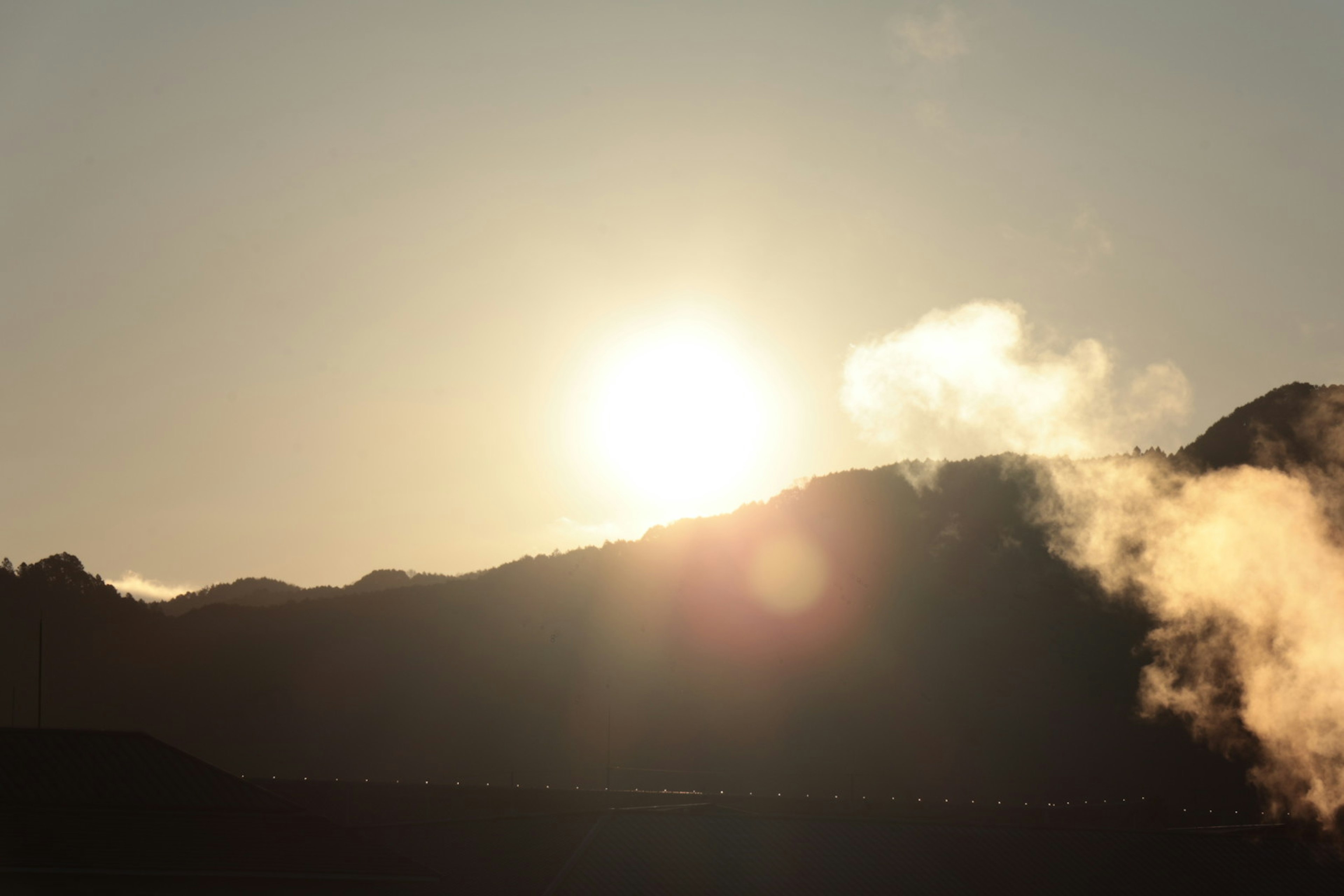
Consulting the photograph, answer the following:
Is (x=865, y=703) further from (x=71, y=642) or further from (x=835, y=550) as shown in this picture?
(x=71, y=642)

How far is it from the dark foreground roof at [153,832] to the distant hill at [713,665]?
8285 cm

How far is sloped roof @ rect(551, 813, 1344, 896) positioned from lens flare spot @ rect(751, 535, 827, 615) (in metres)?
106

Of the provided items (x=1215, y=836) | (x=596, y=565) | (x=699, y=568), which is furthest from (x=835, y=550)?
(x=1215, y=836)

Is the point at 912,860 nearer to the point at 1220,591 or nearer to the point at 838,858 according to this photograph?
the point at 838,858

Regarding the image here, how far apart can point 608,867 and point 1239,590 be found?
4075cm

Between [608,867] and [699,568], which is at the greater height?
[699,568]

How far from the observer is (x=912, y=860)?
47.0 meters

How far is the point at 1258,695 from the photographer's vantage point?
71688mm

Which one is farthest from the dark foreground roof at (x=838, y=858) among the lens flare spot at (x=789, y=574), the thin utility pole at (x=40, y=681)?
the lens flare spot at (x=789, y=574)

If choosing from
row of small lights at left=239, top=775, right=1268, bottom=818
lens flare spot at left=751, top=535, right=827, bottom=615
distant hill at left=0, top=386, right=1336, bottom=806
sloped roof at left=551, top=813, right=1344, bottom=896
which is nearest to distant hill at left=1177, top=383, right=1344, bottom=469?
distant hill at left=0, top=386, right=1336, bottom=806

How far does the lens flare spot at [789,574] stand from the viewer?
526 ft

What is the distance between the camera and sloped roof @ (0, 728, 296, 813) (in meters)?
39.0

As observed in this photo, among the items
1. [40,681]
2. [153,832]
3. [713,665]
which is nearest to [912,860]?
[153,832]

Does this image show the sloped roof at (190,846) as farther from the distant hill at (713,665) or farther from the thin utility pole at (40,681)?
the distant hill at (713,665)
